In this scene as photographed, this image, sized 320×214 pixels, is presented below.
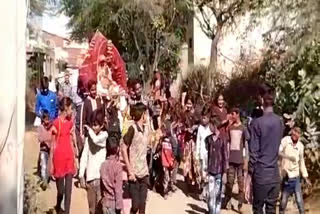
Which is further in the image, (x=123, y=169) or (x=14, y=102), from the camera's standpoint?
(x=123, y=169)

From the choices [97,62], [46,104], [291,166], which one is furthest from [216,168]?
[97,62]

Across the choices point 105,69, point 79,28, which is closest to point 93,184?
point 105,69

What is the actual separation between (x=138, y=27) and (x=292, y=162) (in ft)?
41.8

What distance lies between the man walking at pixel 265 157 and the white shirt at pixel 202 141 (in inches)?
105

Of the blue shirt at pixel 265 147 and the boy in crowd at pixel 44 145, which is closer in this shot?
the blue shirt at pixel 265 147

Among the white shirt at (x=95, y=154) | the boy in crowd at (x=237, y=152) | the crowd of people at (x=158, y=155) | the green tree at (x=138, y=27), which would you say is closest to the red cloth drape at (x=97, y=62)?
the crowd of people at (x=158, y=155)

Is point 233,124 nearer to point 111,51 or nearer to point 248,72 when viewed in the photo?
point 111,51

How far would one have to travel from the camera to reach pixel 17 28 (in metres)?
5.99

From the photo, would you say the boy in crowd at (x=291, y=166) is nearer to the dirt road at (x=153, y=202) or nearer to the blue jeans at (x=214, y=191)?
the blue jeans at (x=214, y=191)

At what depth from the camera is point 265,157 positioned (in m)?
8.29

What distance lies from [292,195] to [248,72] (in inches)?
349

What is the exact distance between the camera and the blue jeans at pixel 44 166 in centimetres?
1028

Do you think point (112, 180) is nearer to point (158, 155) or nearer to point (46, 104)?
point (158, 155)

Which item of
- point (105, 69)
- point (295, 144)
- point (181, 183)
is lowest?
point (181, 183)
